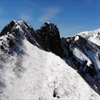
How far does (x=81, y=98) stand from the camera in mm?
34500

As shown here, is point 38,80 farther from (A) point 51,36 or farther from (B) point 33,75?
(A) point 51,36

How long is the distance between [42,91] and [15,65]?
25.3ft

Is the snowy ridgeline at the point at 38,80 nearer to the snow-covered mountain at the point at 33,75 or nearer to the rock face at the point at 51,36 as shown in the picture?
the snow-covered mountain at the point at 33,75

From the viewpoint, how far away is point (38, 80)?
3881 cm

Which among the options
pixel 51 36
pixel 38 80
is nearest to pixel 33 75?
pixel 38 80

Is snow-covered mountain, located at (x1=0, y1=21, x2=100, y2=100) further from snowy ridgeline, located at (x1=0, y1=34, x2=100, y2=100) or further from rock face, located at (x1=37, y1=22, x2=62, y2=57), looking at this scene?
rock face, located at (x1=37, y1=22, x2=62, y2=57)

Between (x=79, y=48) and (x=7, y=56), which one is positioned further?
(x=79, y=48)

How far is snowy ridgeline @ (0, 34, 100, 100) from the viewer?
113 feet

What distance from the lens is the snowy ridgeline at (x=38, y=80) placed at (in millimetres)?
34456

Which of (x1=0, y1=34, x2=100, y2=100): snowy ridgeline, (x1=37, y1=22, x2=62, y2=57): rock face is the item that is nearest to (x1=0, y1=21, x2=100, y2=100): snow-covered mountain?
(x1=0, y1=34, x2=100, y2=100): snowy ridgeline

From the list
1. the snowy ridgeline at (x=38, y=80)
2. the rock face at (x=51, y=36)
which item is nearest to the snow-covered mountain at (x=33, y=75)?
the snowy ridgeline at (x=38, y=80)

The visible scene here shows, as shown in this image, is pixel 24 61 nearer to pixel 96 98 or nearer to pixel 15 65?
pixel 15 65

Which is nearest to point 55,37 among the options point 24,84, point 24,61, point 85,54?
point 85,54

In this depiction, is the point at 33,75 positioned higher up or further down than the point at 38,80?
higher up
